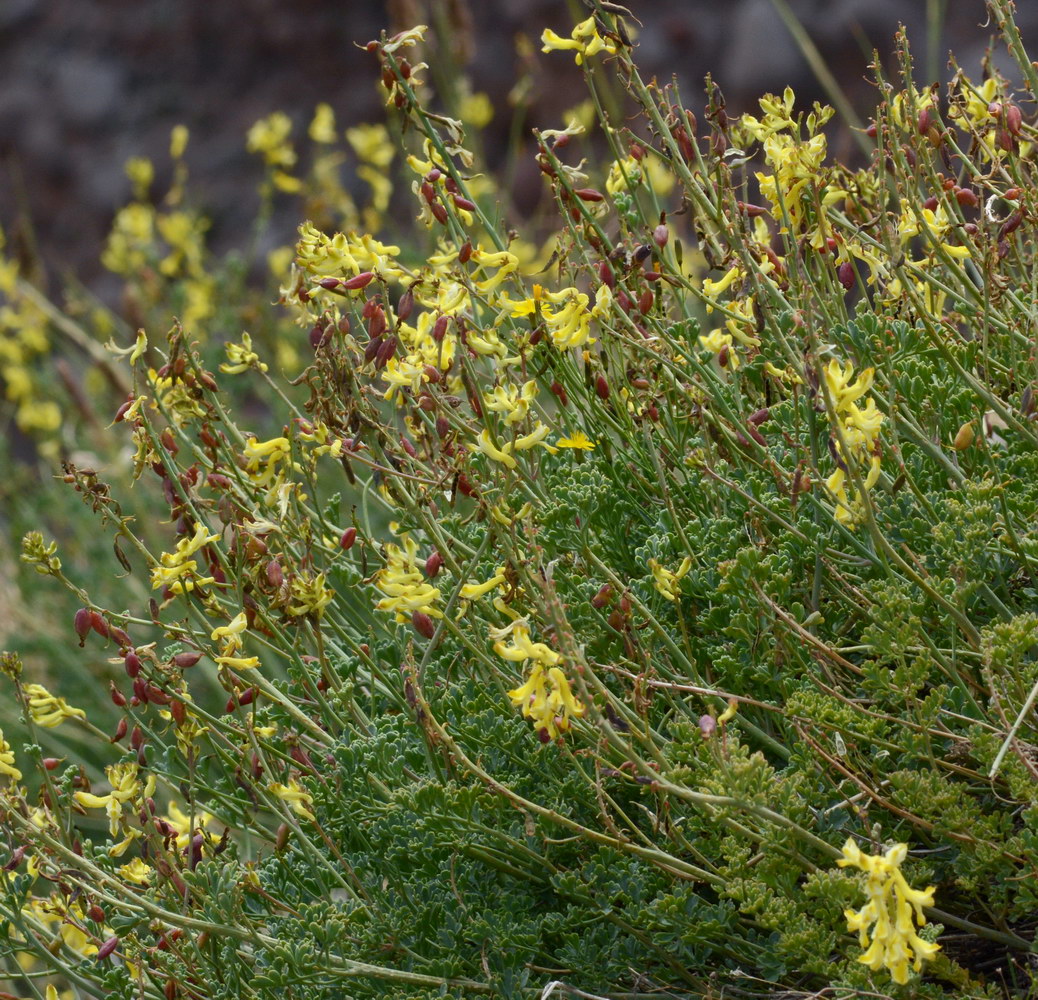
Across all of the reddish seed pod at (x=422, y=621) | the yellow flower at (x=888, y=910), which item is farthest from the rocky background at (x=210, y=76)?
the yellow flower at (x=888, y=910)

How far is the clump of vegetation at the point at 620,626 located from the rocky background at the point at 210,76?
5823mm

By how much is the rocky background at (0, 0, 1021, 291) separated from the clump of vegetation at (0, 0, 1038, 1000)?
582 cm

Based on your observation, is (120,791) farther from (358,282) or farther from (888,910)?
(888,910)

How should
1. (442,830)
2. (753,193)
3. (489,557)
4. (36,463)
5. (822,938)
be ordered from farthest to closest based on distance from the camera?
(36,463), (753,193), (489,557), (442,830), (822,938)

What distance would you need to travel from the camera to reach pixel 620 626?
1.67 metres

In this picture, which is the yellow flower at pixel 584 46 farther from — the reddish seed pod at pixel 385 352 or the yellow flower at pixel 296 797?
the yellow flower at pixel 296 797

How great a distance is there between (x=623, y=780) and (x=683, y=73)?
681 centimetres

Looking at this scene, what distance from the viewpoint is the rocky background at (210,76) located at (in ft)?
25.8

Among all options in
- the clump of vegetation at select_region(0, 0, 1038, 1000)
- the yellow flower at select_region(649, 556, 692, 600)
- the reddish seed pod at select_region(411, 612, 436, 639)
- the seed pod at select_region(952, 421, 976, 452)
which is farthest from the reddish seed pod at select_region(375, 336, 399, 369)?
the seed pod at select_region(952, 421, 976, 452)

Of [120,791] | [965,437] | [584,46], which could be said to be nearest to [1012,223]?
[965,437]

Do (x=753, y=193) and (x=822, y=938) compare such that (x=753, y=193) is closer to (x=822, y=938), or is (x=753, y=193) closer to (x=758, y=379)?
(x=758, y=379)

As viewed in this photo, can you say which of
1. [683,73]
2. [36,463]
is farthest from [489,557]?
[36,463]

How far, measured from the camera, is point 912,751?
155 cm

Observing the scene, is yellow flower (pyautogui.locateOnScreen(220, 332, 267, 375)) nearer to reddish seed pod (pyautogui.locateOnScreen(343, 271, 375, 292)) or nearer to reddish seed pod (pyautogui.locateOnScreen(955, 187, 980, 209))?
reddish seed pod (pyautogui.locateOnScreen(343, 271, 375, 292))
